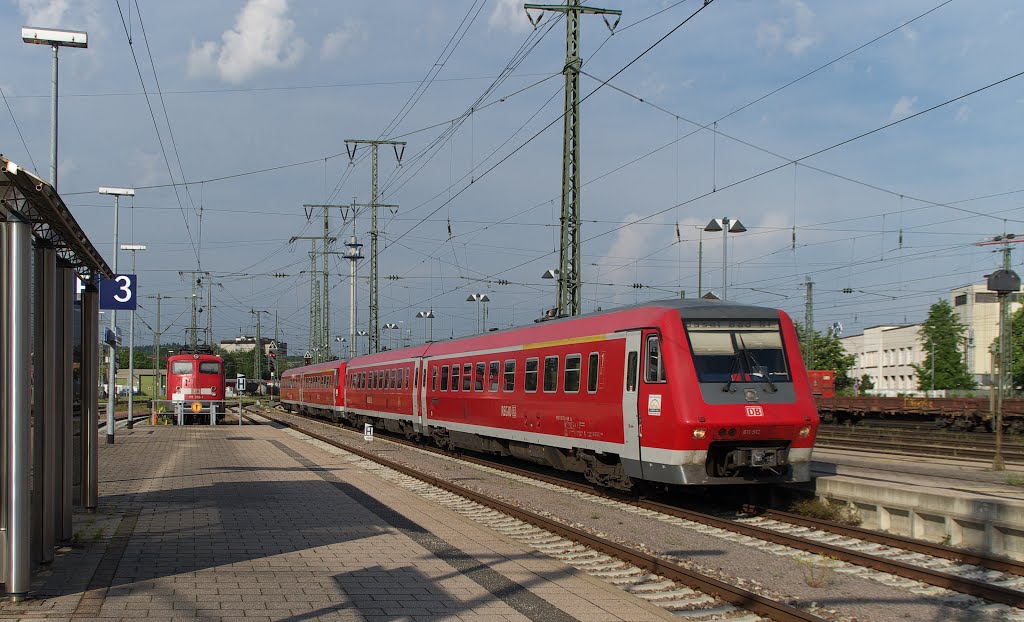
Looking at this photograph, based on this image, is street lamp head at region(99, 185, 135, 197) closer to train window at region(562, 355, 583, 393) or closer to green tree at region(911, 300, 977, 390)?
train window at region(562, 355, 583, 393)

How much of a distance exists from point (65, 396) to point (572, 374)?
912 centimetres

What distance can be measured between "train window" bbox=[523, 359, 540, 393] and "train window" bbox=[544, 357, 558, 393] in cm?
50

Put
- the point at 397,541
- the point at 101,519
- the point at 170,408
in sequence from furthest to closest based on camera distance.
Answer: the point at 170,408, the point at 101,519, the point at 397,541

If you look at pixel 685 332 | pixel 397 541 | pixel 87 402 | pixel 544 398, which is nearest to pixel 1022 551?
pixel 685 332

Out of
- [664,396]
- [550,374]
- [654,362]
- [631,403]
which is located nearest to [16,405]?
[664,396]

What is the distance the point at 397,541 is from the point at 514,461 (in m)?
12.2

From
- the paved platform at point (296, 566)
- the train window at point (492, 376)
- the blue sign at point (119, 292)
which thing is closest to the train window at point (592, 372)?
the paved platform at point (296, 566)

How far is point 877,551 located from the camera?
35.2 feet

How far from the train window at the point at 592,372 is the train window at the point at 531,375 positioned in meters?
2.70

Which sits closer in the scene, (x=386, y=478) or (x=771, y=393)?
(x=771, y=393)

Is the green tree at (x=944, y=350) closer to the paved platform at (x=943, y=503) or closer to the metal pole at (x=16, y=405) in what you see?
the paved platform at (x=943, y=503)

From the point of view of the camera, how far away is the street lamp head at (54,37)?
53.8ft

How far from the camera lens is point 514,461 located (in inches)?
914

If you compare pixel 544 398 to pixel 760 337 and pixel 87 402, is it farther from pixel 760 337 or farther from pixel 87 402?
pixel 87 402
